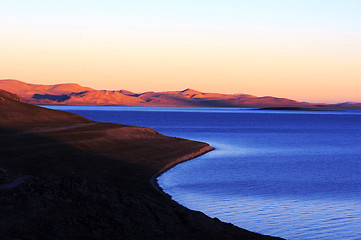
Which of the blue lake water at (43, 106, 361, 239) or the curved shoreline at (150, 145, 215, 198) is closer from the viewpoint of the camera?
the blue lake water at (43, 106, 361, 239)

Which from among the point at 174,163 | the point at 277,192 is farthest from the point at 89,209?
the point at 174,163

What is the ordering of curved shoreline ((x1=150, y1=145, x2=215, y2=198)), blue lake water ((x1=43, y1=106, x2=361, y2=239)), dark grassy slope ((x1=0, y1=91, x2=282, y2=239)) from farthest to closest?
1. curved shoreline ((x1=150, y1=145, x2=215, y2=198))
2. blue lake water ((x1=43, y1=106, x2=361, y2=239))
3. dark grassy slope ((x1=0, y1=91, x2=282, y2=239))

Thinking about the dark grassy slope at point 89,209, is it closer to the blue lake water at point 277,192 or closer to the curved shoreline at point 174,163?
the curved shoreline at point 174,163

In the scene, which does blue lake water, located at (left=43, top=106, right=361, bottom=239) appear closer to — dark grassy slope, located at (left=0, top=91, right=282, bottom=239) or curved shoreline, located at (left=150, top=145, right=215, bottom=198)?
curved shoreline, located at (left=150, top=145, right=215, bottom=198)

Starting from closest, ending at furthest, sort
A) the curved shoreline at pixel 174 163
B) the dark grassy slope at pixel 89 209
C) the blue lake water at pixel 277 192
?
1. the dark grassy slope at pixel 89 209
2. the blue lake water at pixel 277 192
3. the curved shoreline at pixel 174 163

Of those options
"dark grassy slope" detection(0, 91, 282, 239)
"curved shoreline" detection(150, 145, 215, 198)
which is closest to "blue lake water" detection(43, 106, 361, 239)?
"curved shoreline" detection(150, 145, 215, 198)

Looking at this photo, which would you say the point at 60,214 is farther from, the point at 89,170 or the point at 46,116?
the point at 46,116

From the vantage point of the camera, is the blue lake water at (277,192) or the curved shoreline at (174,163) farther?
the curved shoreline at (174,163)

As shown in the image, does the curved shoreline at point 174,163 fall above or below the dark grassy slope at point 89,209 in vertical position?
below

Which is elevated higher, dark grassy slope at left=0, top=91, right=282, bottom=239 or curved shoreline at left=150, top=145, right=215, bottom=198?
dark grassy slope at left=0, top=91, right=282, bottom=239

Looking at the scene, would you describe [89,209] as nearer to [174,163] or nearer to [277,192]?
[277,192]

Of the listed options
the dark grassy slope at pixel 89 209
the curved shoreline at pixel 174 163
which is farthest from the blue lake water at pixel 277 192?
the dark grassy slope at pixel 89 209

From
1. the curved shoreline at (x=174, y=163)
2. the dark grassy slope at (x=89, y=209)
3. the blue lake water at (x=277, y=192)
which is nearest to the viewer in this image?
the dark grassy slope at (x=89, y=209)

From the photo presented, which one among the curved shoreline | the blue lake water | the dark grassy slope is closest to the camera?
the dark grassy slope
